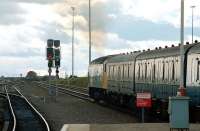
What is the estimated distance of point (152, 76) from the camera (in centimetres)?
3397

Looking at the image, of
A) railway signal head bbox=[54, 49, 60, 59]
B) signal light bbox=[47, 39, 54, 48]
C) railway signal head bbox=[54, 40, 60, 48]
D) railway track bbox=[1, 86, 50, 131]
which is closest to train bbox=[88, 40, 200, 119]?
railway track bbox=[1, 86, 50, 131]

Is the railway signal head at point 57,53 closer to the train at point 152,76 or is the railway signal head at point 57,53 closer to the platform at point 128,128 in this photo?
the train at point 152,76

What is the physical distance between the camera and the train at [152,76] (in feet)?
90.1

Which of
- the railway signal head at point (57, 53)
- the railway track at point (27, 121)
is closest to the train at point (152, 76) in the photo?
the railway track at point (27, 121)

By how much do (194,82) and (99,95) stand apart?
998 inches

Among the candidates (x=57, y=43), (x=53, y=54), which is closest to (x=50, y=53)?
(x=53, y=54)

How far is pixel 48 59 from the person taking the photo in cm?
5616

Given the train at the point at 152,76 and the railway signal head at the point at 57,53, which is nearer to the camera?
the train at the point at 152,76

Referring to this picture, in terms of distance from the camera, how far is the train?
27469 mm

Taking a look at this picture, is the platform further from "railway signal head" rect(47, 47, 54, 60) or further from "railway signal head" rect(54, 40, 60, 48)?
"railway signal head" rect(54, 40, 60, 48)

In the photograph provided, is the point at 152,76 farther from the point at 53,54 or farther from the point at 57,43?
the point at 57,43

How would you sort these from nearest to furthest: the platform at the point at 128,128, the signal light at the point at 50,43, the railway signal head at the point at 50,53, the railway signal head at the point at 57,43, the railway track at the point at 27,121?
1. the platform at the point at 128,128
2. the railway track at the point at 27,121
3. the railway signal head at the point at 50,53
4. the signal light at the point at 50,43
5. the railway signal head at the point at 57,43

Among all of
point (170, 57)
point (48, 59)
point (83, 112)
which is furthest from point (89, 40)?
point (170, 57)

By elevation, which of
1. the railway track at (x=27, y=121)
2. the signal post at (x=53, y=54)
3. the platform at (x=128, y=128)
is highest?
the signal post at (x=53, y=54)
